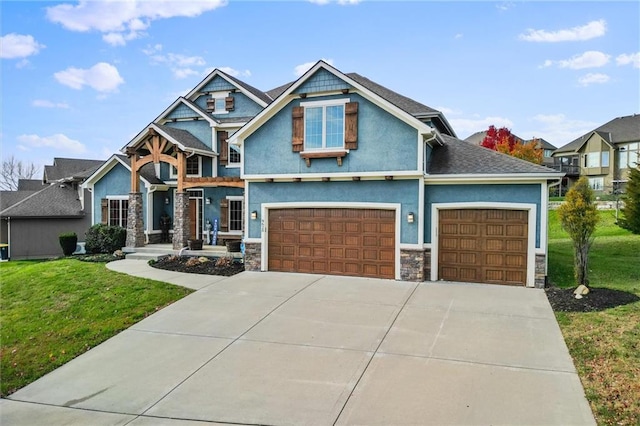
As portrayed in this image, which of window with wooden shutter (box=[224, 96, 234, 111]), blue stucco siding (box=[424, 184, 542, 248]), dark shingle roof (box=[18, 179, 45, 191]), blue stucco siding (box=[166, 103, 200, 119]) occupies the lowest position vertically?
blue stucco siding (box=[424, 184, 542, 248])

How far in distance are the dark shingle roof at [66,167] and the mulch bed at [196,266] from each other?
1886cm

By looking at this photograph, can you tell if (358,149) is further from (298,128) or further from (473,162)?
(473,162)

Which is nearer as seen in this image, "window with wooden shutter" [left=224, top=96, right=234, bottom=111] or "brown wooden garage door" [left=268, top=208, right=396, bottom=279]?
"brown wooden garage door" [left=268, top=208, right=396, bottom=279]

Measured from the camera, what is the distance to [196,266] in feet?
47.4

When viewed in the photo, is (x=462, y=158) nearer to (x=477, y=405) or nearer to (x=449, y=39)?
(x=449, y=39)

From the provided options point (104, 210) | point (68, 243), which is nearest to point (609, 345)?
point (104, 210)

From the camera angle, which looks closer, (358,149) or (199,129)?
(358,149)

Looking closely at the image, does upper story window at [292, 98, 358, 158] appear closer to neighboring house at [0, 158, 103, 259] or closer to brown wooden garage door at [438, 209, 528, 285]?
brown wooden garage door at [438, 209, 528, 285]

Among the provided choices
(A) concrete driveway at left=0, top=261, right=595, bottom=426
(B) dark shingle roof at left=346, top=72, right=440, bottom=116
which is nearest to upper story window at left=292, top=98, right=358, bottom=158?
(B) dark shingle roof at left=346, top=72, right=440, bottom=116

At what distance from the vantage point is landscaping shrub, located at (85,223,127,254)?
1817 centimetres

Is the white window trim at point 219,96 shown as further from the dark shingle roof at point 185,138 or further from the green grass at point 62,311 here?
the green grass at point 62,311

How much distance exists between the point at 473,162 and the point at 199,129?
12611mm

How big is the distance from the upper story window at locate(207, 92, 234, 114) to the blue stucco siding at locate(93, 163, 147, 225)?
503 centimetres

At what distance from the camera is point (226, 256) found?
51.6 feet
